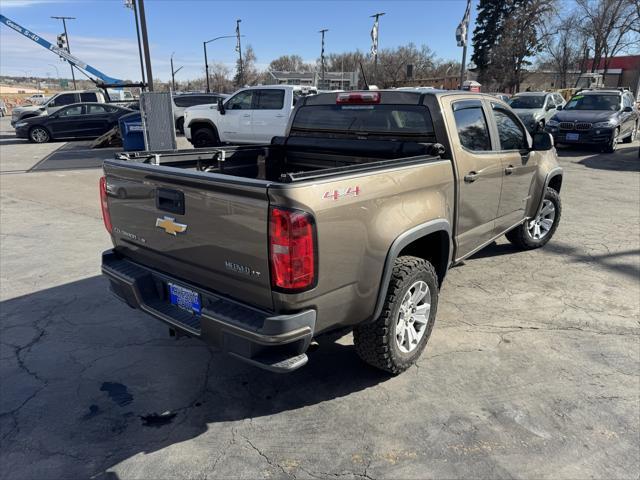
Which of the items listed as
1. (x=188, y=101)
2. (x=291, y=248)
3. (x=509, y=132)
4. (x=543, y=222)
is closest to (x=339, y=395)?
(x=291, y=248)

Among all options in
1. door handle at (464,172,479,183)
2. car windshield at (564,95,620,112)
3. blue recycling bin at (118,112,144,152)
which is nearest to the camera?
door handle at (464,172,479,183)

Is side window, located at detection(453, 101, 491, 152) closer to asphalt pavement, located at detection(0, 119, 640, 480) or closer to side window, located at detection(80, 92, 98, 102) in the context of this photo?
asphalt pavement, located at detection(0, 119, 640, 480)

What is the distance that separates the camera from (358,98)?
4.09 meters

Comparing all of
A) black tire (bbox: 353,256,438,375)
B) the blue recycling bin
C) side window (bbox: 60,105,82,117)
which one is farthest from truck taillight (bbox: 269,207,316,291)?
side window (bbox: 60,105,82,117)

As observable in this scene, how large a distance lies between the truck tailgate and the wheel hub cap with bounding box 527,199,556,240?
441 cm

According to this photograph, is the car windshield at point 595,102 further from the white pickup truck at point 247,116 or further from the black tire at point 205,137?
the black tire at point 205,137

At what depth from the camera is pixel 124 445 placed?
2.67 meters

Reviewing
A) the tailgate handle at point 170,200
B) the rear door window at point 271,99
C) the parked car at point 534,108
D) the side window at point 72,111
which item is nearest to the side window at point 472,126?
the tailgate handle at point 170,200

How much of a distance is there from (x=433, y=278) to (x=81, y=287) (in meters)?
3.65

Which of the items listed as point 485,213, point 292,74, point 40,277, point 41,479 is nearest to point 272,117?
point 40,277

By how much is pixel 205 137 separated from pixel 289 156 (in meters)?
10.8

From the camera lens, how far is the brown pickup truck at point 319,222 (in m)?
2.38

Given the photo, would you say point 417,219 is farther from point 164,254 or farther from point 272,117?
point 272,117

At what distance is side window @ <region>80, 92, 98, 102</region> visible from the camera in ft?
68.0
